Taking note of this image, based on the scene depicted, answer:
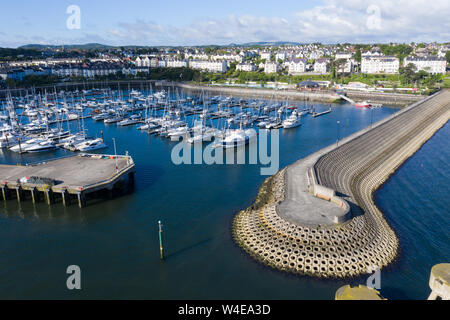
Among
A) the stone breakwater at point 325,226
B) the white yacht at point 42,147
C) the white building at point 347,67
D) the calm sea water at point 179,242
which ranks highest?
the white building at point 347,67

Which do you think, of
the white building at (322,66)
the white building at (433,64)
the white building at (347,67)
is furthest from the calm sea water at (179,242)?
the white building at (433,64)

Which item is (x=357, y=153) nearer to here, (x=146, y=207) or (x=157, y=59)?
(x=146, y=207)

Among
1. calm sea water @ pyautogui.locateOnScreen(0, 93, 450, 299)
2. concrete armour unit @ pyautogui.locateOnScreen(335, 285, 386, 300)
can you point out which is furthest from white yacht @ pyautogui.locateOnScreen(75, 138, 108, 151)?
concrete armour unit @ pyautogui.locateOnScreen(335, 285, 386, 300)

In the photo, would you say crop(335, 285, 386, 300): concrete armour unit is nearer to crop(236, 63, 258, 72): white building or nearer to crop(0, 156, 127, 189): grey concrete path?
crop(0, 156, 127, 189): grey concrete path

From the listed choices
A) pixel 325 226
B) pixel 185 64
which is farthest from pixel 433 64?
pixel 325 226

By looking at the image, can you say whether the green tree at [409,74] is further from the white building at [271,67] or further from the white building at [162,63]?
the white building at [162,63]

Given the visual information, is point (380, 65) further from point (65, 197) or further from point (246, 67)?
point (65, 197)
